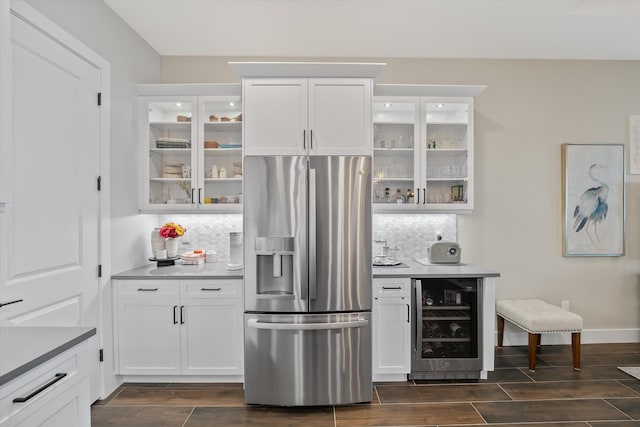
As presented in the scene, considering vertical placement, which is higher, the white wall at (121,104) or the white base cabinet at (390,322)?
the white wall at (121,104)

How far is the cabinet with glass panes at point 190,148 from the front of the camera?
3.12 metres

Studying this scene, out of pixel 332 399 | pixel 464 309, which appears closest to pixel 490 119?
pixel 464 309

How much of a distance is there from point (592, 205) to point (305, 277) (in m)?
3.19

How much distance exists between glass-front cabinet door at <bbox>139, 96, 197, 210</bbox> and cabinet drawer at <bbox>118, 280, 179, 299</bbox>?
2.39ft

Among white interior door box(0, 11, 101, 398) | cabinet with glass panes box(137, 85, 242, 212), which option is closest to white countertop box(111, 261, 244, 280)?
white interior door box(0, 11, 101, 398)

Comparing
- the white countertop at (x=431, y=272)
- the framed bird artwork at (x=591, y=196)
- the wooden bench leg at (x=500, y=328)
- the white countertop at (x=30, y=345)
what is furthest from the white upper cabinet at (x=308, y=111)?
the framed bird artwork at (x=591, y=196)

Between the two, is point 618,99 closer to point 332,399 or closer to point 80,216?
point 332,399

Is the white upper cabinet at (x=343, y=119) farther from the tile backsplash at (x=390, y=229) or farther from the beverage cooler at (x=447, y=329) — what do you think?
the beverage cooler at (x=447, y=329)

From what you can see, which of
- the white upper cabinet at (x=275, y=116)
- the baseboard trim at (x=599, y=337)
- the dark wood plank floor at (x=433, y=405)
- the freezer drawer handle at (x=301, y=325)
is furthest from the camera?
the baseboard trim at (x=599, y=337)

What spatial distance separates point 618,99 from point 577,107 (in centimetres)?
46

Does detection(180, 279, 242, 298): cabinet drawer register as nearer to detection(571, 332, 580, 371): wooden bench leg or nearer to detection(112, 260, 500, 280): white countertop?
detection(112, 260, 500, 280): white countertop

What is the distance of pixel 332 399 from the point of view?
2482mm

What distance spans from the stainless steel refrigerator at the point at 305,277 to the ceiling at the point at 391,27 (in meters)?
1.23

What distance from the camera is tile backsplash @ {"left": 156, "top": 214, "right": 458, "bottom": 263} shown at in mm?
3498
